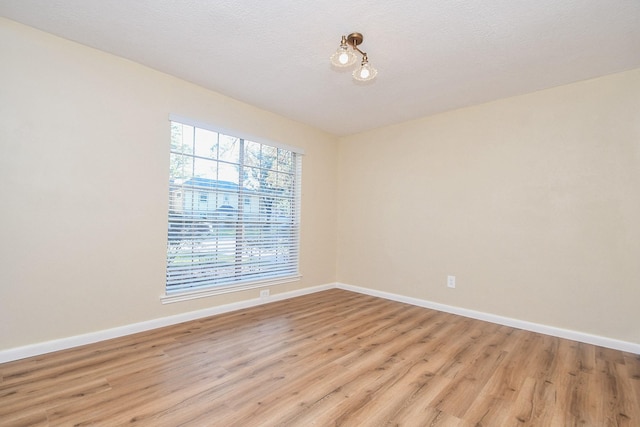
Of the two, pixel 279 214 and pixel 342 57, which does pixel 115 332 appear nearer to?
pixel 279 214

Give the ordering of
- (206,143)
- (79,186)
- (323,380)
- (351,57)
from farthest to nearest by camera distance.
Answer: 1. (206,143)
2. (79,186)
3. (351,57)
4. (323,380)

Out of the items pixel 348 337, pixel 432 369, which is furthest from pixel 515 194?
pixel 348 337

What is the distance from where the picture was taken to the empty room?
1.84m

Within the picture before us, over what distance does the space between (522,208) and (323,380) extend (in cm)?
262

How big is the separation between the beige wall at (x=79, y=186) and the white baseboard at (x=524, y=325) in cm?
255

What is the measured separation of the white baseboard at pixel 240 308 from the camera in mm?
2197

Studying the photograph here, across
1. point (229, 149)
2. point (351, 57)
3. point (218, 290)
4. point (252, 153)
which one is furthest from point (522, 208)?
point (218, 290)

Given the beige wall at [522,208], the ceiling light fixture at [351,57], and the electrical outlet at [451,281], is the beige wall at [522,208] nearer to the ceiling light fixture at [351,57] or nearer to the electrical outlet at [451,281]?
the electrical outlet at [451,281]

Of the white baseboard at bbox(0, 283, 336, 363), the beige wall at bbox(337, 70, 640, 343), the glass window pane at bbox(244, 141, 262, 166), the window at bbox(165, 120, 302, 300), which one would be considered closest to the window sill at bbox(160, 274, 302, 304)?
the window at bbox(165, 120, 302, 300)

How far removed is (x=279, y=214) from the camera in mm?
3965

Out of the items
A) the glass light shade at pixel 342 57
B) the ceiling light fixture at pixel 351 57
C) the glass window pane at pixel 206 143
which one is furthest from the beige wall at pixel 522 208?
the glass window pane at pixel 206 143

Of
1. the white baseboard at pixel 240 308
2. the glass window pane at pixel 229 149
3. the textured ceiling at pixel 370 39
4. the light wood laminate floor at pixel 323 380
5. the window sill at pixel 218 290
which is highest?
the textured ceiling at pixel 370 39

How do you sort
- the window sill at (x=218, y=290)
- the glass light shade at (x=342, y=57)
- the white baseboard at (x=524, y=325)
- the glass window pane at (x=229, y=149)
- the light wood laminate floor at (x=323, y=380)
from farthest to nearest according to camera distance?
the glass window pane at (x=229, y=149), the window sill at (x=218, y=290), the white baseboard at (x=524, y=325), the glass light shade at (x=342, y=57), the light wood laminate floor at (x=323, y=380)

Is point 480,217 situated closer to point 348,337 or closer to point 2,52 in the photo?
point 348,337
